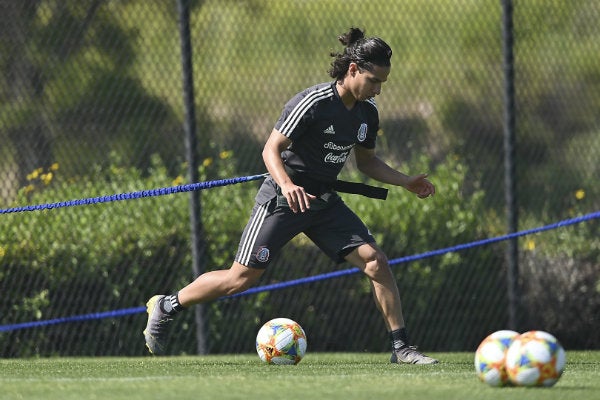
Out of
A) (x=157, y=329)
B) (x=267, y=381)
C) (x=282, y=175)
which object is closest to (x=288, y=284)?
(x=157, y=329)

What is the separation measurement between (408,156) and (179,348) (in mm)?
2701

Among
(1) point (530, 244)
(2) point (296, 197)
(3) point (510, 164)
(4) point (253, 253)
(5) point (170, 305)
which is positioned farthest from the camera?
(1) point (530, 244)

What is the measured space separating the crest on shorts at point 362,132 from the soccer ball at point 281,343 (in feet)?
3.70

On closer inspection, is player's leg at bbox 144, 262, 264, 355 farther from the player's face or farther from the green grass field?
the player's face

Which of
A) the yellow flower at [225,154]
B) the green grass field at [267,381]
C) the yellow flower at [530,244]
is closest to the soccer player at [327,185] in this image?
the green grass field at [267,381]

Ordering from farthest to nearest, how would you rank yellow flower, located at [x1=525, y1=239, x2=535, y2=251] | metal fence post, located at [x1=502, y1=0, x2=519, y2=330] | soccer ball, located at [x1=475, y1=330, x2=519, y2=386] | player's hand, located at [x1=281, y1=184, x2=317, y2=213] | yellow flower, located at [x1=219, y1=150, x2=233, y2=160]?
yellow flower, located at [x1=525, y1=239, x2=535, y2=251]
yellow flower, located at [x1=219, y1=150, x2=233, y2=160]
metal fence post, located at [x1=502, y1=0, x2=519, y2=330]
player's hand, located at [x1=281, y1=184, x2=317, y2=213]
soccer ball, located at [x1=475, y1=330, x2=519, y2=386]

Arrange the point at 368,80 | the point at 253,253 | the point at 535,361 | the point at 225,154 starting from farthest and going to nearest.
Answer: the point at 225,154
the point at 253,253
the point at 368,80
the point at 535,361

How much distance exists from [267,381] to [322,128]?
5.58ft

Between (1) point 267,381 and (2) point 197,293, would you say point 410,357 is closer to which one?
(2) point 197,293

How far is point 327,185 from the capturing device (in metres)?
7.20

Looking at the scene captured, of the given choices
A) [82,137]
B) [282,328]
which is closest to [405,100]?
[82,137]

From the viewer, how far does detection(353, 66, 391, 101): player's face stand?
692 cm

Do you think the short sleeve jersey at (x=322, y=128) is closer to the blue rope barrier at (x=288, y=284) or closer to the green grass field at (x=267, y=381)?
the green grass field at (x=267, y=381)

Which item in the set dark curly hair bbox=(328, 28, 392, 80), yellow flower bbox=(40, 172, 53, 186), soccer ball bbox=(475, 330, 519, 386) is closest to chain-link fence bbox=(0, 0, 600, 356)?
yellow flower bbox=(40, 172, 53, 186)
